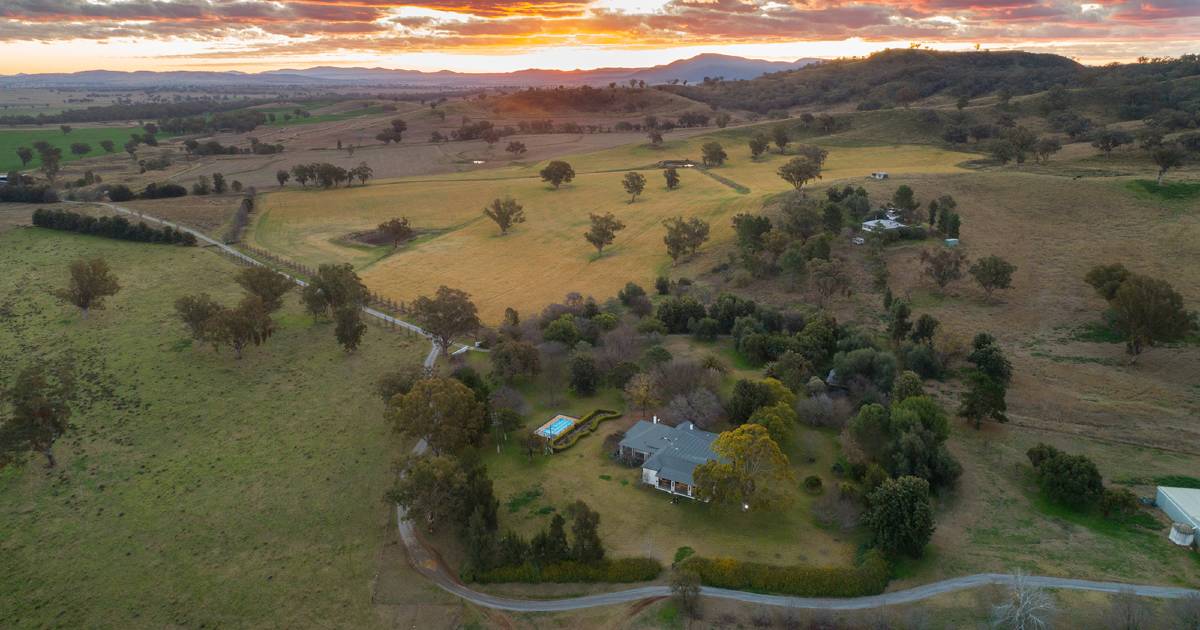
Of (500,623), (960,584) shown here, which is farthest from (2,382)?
(960,584)

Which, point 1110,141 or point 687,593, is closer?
point 687,593

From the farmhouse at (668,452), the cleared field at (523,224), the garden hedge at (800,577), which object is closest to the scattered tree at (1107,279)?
the cleared field at (523,224)

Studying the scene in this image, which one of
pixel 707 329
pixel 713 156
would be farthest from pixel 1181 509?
pixel 713 156

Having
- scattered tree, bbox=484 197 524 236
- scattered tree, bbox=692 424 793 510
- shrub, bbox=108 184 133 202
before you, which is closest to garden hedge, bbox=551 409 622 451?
scattered tree, bbox=692 424 793 510

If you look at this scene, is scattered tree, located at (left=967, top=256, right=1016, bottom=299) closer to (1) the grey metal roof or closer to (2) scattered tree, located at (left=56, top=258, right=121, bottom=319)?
(1) the grey metal roof

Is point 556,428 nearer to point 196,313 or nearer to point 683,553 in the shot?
point 683,553

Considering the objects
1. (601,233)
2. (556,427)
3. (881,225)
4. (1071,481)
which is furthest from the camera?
(601,233)

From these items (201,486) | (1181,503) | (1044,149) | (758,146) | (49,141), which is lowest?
(201,486)

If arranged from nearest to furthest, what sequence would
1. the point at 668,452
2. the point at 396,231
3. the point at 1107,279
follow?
the point at 668,452 < the point at 1107,279 < the point at 396,231
